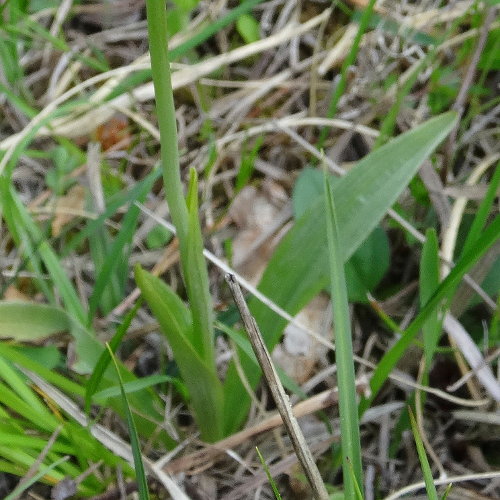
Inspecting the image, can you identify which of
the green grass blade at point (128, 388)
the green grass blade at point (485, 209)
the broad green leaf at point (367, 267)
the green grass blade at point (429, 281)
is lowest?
the green grass blade at point (128, 388)

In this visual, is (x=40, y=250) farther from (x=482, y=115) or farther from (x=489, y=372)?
(x=482, y=115)

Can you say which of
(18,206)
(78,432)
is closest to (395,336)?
(78,432)

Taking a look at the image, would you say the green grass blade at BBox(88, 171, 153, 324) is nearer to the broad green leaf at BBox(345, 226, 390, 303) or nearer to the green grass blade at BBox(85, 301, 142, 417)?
the green grass blade at BBox(85, 301, 142, 417)

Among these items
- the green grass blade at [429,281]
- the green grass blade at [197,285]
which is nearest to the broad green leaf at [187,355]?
the green grass blade at [197,285]

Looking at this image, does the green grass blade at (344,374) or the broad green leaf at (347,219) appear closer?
the green grass blade at (344,374)

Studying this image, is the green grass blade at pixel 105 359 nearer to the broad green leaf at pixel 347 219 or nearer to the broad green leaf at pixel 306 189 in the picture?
the broad green leaf at pixel 347 219

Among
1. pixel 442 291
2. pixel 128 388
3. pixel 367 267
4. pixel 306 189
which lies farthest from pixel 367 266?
pixel 128 388
